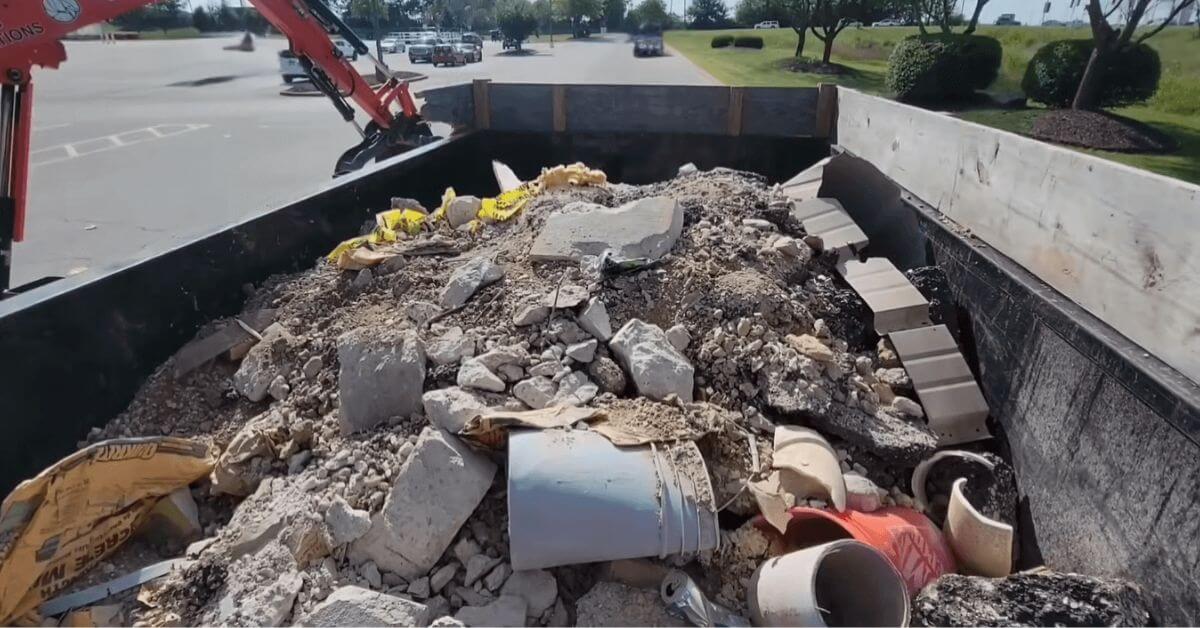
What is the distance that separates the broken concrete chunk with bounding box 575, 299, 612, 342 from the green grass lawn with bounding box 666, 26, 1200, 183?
8703 mm

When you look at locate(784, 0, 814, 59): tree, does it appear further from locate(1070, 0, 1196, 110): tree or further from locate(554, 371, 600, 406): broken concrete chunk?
locate(554, 371, 600, 406): broken concrete chunk

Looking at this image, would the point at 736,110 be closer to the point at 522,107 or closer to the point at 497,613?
the point at 522,107

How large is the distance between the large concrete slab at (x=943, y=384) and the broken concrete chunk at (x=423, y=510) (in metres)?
1.76

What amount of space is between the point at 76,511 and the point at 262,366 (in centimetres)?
91

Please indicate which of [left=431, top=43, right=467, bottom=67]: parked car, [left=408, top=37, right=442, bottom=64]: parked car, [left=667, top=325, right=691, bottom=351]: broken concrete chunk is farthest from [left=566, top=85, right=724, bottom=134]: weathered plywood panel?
[left=408, top=37, right=442, bottom=64]: parked car

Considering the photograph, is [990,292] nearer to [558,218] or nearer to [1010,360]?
[1010,360]

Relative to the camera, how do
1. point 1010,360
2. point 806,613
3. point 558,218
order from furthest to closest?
point 558,218, point 1010,360, point 806,613

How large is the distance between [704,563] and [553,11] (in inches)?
3063

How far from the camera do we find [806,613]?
1897 mm

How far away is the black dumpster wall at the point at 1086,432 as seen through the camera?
5.95 ft

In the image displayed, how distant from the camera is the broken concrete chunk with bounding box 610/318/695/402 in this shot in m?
2.62

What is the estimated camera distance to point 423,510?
2.16 metres

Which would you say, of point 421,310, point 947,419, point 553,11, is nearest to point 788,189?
point 947,419

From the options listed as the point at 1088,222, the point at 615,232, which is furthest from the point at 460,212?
the point at 1088,222
